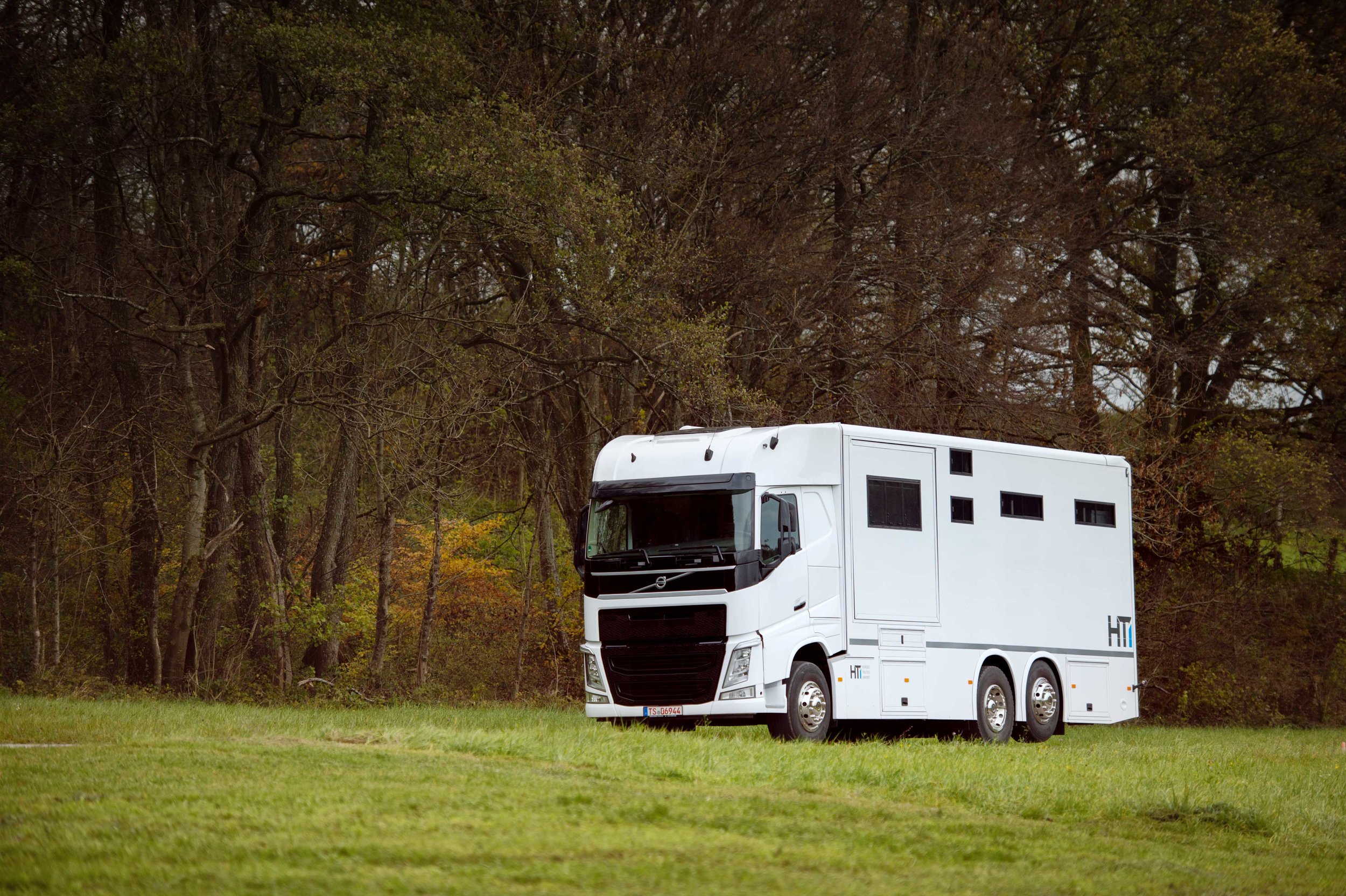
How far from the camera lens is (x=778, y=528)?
15719 millimetres

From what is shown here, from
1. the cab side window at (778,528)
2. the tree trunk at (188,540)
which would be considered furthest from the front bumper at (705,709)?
the tree trunk at (188,540)

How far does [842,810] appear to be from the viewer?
380 inches

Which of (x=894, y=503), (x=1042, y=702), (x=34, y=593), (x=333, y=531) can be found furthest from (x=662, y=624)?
(x=34, y=593)

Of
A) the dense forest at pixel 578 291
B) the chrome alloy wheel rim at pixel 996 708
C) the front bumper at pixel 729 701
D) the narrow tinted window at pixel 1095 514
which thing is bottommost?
the chrome alloy wheel rim at pixel 996 708

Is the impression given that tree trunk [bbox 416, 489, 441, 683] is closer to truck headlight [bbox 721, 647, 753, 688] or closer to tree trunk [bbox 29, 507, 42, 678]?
tree trunk [bbox 29, 507, 42, 678]

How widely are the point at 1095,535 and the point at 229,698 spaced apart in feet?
42.3

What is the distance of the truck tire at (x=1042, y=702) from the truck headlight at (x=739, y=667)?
4.60 metres

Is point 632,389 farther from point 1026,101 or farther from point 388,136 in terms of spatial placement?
point 1026,101

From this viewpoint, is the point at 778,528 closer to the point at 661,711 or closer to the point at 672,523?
the point at 672,523

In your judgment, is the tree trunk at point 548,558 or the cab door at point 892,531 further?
the tree trunk at point 548,558

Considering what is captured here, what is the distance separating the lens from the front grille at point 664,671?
15570 mm

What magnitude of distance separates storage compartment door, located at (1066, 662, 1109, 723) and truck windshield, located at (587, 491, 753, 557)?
19.2 ft

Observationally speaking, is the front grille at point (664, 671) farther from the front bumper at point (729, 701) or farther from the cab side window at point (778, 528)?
the cab side window at point (778, 528)

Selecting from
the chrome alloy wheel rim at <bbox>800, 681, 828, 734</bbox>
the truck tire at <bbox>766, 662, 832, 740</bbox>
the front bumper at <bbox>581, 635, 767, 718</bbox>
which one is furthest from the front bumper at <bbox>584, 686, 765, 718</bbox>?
the chrome alloy wheel rim at <bbox>800, 681, 828, 734</bbox>
